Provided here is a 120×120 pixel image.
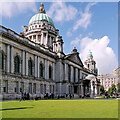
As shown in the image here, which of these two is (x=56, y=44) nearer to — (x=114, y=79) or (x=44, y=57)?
(x=44, y=57)

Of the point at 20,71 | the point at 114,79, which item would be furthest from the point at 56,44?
the point at 114,79

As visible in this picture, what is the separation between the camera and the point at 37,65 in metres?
44.8

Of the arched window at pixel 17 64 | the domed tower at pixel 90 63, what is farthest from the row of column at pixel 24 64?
the domed tower at pixel 90 63

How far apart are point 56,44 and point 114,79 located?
3768 inches

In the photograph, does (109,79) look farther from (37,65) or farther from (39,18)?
(37,65)

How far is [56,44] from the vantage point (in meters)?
56.8

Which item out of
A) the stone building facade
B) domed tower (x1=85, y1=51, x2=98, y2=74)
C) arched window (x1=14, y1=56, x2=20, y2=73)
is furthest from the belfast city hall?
the stone building facade

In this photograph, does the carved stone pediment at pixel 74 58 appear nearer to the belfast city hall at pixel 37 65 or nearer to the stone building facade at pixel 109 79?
the belfast city hall at pixel 37 65

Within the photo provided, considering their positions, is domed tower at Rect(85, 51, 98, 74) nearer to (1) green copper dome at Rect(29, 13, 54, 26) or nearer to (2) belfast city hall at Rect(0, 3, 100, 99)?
(2) belfast city hall at Rect(0, 3, 100, 99)

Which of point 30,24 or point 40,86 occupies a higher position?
point 30,24

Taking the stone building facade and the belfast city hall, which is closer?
the belfast city hall

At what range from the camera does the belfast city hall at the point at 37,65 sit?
3372 cm

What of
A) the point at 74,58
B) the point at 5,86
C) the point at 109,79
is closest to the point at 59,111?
the point at 5,86

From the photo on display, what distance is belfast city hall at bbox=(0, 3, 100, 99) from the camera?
33.7 meters
